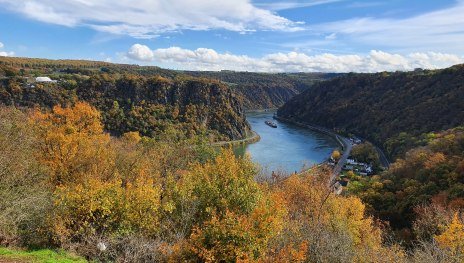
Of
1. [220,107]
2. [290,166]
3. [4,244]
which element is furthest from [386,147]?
[4,244]

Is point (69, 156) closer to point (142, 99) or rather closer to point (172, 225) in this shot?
point (172, 225)

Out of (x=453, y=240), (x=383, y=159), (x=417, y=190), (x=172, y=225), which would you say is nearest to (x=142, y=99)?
(x=383, y=159)

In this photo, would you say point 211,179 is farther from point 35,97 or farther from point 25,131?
point 35,97

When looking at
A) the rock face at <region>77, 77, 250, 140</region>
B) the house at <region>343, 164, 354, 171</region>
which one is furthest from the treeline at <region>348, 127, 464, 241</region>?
the rock face at <region>77, 77, 250, 140</region>

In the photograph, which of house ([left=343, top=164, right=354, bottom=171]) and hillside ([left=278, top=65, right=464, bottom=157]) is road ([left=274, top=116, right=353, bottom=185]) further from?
hillside ([left=278, top=65, right=464, bottom=157])

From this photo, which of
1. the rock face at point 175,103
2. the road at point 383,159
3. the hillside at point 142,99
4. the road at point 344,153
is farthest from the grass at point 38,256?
the rock face at point 175,103
